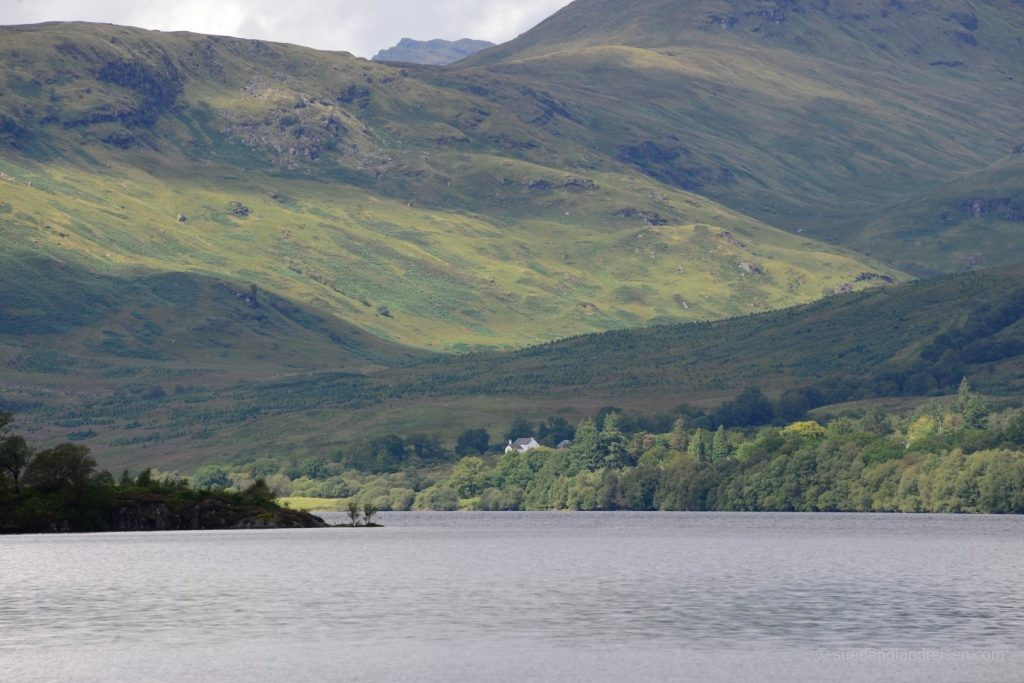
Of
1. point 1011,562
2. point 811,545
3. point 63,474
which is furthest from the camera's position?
point 63,474

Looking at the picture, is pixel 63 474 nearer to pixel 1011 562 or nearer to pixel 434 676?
pixel 1011 562

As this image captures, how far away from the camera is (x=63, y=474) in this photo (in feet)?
652

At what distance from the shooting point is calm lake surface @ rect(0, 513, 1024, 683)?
81.9 meters

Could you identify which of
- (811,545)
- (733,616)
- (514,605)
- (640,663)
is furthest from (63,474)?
(640,663)

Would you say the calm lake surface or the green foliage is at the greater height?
the green foliage

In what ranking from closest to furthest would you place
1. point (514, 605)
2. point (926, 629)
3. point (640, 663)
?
point (640, 663) < point (926, 629) < point (514, 605)

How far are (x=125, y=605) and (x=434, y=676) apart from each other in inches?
1610

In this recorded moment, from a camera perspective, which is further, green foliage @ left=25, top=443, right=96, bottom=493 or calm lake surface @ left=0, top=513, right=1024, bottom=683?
green foliage @ left=25, top=443, right=96, bottom=493

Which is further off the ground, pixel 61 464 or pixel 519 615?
pixel 61 464

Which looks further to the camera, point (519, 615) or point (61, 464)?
point (61, 464)

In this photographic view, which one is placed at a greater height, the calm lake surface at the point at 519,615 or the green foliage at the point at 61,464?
the green foliage at the point at 61,464

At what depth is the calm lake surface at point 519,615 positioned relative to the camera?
269 ft

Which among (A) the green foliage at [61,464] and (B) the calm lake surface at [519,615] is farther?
(A) the green foliage at [61,464]

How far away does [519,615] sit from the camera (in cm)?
10475
